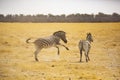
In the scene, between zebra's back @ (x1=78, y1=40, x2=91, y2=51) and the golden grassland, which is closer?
the golden grassland

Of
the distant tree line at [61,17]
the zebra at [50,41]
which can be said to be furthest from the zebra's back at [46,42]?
the distant tree line at [61,17]

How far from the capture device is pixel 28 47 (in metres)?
3.84

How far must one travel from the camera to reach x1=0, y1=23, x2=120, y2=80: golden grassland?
12.3 feet

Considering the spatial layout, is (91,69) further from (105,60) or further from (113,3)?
(113,3)

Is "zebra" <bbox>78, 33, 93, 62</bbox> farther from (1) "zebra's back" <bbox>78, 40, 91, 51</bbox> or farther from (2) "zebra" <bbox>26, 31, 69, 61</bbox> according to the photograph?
(2) "zebra" <bbox>26, 31, 69, 61</bbox>

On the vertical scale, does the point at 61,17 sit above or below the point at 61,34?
above

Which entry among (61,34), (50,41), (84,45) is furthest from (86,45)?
(50,41)

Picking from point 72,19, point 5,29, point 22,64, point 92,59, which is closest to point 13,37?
point 5,29

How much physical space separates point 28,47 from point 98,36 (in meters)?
0.98

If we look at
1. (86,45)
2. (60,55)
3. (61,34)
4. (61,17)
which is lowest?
(60,55)

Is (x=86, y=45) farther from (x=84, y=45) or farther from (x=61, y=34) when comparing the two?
(x=61, y=34)

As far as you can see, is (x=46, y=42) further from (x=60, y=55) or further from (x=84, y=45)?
(x=84, y=45)

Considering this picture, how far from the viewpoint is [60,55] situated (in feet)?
12.7

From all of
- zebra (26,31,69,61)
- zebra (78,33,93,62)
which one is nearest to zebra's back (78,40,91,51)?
zebra (78,33,93,62)
